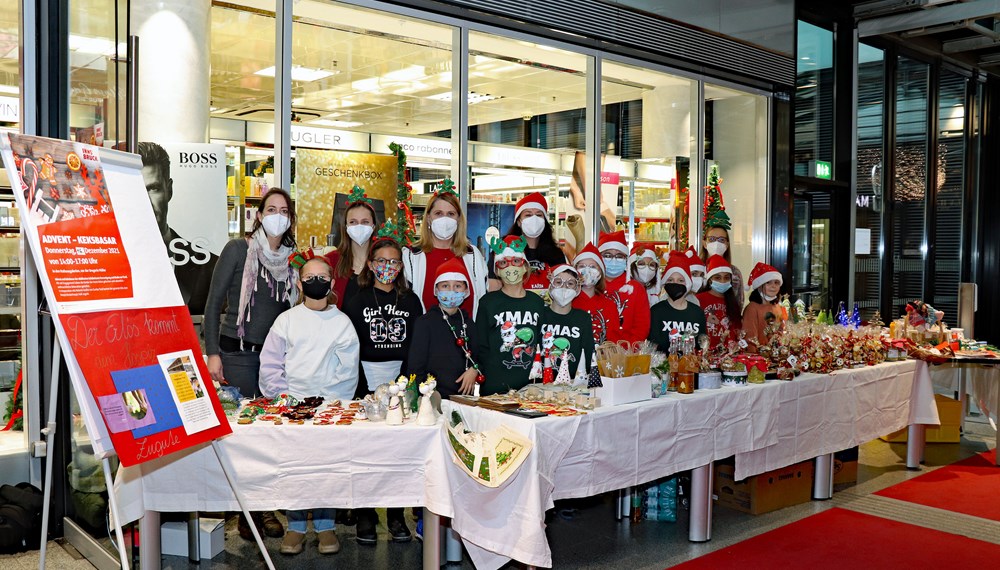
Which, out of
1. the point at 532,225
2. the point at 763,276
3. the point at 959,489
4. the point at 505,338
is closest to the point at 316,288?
the point at 505,338

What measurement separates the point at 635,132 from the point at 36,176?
5.77 meters

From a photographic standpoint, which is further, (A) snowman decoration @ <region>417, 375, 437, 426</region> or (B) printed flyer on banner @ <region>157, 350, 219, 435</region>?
(A) snowman decoration @ <region>417, 375, 437, 426</region>

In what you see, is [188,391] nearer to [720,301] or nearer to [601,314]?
[601,314]

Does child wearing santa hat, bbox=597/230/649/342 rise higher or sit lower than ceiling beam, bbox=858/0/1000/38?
lower

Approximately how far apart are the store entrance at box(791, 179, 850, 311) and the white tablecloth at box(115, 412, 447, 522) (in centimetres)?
672

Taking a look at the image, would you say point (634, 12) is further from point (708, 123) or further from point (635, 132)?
point (708, 123)

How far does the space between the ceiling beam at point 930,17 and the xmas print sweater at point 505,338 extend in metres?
6.95

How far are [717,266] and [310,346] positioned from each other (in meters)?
3.04

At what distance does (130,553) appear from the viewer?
3.94 meters

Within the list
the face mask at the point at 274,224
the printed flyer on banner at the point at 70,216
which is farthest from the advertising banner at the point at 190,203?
the printed flyer on banner at the point at 70,216

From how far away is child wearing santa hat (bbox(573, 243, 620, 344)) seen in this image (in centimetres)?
491

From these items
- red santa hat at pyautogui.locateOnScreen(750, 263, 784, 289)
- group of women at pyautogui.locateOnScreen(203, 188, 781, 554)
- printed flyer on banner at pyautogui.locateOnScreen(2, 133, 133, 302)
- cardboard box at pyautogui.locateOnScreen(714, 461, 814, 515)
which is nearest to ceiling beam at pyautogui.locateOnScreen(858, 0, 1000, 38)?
red santa hat at pyautogui.locateOnScreen(750, 263, 784, 289)

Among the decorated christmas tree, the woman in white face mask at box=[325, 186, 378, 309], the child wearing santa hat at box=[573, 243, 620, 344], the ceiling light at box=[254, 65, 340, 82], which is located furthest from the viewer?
the decorated christmas tree

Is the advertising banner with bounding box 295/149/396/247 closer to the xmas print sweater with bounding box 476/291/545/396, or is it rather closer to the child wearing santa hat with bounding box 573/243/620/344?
the child wearing santa hat with bounding box 573/243/620/344
